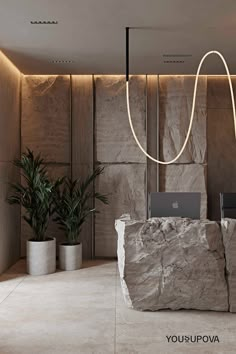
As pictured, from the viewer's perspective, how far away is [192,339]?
3268 millimetres

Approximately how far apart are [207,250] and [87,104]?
3519 mm

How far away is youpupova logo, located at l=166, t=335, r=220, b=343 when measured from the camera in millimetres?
3234

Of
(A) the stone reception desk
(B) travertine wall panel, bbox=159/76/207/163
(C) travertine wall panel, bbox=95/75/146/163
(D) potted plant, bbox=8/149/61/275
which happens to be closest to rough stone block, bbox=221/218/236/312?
(A) the stone reception desk

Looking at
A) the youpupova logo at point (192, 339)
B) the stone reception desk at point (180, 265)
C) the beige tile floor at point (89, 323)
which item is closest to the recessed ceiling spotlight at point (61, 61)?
the stone reception desk at point (180, 265)

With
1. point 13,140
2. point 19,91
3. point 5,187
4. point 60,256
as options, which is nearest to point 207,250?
point 60,256

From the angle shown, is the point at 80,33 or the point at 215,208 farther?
the point at 215,208

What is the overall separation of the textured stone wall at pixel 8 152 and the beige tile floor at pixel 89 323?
0.95 metres

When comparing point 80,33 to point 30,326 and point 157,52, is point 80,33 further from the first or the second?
point 30,326

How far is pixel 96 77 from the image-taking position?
6.60 metres

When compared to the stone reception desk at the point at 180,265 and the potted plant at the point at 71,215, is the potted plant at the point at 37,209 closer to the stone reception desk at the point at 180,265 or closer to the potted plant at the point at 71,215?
the potted plant at the point at 71,215

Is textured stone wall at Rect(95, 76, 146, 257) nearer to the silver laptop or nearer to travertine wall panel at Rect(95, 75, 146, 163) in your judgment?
travertine wall panel at Rect(95, 75, 146, 163)

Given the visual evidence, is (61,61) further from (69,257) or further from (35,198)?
(69,257)

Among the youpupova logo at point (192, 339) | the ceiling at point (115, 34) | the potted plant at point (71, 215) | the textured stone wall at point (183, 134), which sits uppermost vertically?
the ceiling at point (115, 34)

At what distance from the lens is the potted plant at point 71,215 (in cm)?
577
